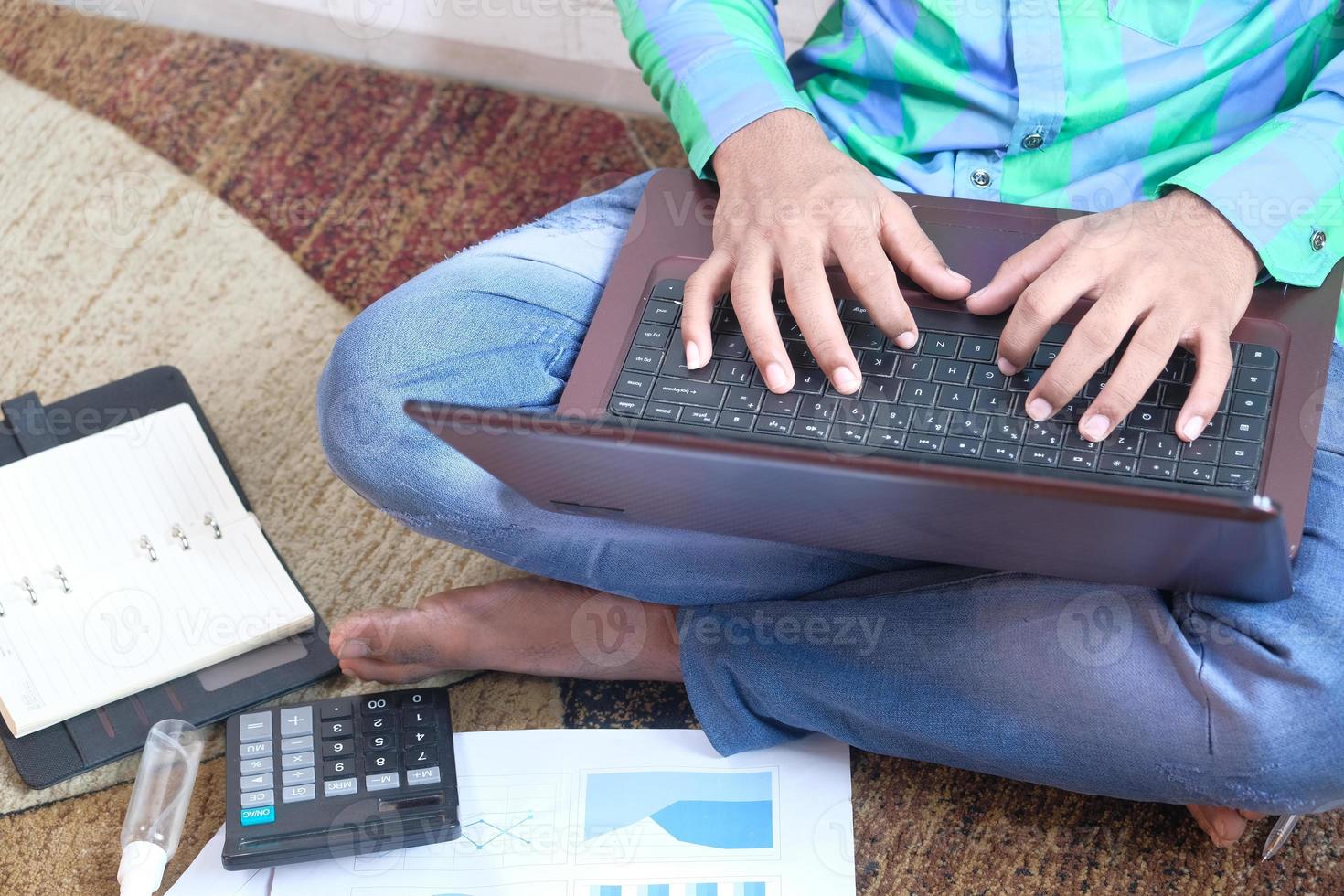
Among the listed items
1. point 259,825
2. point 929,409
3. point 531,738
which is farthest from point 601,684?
point 929,409

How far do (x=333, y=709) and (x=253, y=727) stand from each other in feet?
0.20

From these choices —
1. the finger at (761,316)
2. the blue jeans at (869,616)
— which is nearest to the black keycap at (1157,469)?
the blue jeans at (869,616)

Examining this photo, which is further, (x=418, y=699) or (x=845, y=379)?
(x=418, y=699)

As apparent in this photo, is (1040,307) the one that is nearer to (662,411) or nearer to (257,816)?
(662,411)

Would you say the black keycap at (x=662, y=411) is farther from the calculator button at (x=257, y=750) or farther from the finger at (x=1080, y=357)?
the calculator button at (x=257, y=750)

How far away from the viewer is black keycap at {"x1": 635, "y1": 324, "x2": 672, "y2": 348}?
826 millimetres

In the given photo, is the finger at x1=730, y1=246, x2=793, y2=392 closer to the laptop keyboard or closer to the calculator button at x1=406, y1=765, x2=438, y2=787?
the laptop keyboard

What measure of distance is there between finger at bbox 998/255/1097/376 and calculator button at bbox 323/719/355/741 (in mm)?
547

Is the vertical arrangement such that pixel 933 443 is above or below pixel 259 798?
above

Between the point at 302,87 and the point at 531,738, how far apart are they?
911 millimetres

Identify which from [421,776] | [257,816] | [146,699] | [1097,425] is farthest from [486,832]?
[1097,425]

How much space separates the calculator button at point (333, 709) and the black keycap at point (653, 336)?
37cm

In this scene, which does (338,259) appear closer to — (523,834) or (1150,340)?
(523,834)

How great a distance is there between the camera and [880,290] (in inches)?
31.0
